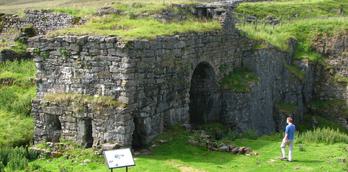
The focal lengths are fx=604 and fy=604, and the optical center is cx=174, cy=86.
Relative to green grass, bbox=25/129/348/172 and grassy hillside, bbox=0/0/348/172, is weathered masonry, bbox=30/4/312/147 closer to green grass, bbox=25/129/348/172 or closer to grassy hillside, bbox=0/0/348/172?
grassy hillside, bbox=0/0/348/172

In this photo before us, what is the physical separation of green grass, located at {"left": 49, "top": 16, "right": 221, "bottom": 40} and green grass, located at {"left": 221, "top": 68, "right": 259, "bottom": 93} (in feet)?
9.05

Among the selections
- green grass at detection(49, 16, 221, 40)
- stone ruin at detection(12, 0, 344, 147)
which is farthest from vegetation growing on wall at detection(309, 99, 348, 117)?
green grass at detection(49, 16, 221, 40)

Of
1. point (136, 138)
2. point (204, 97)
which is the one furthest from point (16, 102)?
point (204, 97)

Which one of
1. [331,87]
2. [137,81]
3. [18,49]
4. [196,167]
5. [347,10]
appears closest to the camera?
[196,167]

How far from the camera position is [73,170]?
656 inches

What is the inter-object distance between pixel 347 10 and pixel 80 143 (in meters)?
28.4

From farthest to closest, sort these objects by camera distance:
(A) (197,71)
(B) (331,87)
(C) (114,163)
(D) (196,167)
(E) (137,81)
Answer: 1. (B) (331,87)
2. (A) (197,71)
3. (E) (137,81)
4. (D) (196,167)
5. (C) (114,163)

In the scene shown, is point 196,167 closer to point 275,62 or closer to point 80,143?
point 80,143

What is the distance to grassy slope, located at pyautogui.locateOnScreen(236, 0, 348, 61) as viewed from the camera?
3047cm

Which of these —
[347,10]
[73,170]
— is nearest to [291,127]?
[73,170]

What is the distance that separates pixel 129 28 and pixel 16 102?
5285 millimetres

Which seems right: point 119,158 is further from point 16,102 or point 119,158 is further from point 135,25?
point 16,102

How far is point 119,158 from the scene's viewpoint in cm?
1469

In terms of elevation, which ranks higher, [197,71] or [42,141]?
[197,71]
